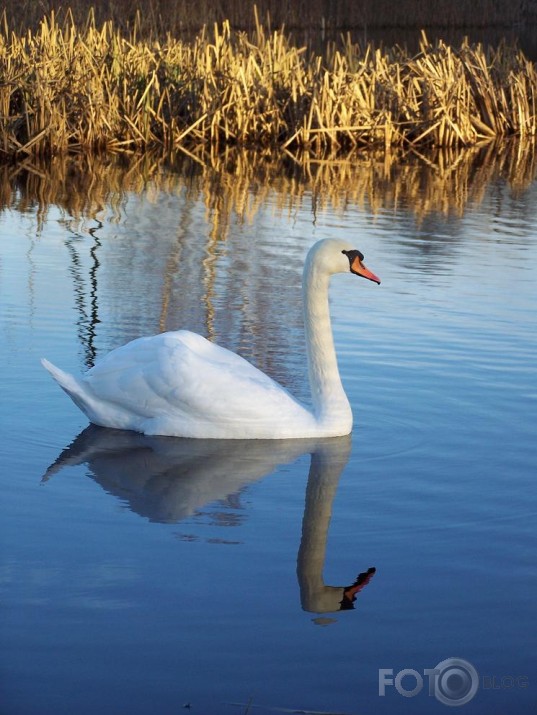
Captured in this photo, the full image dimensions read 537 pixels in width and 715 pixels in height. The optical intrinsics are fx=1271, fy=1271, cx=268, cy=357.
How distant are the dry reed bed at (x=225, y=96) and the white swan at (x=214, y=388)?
10.9 m

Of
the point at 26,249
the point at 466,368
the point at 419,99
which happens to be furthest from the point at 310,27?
the point at 466,368

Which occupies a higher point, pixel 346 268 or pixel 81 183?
pixel 346 268

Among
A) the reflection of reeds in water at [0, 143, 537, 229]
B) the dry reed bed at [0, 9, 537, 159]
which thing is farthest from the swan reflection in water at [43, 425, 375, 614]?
the dry reed bed at [0, 9, 537, 159]

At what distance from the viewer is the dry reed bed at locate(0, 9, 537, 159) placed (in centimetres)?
1673

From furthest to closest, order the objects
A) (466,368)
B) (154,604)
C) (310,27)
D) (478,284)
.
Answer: (310,27) → (478,284) → (466,368) → (154,604)

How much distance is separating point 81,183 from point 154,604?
11.6 metres

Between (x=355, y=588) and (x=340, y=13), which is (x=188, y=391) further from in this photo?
(x=340, y=13)

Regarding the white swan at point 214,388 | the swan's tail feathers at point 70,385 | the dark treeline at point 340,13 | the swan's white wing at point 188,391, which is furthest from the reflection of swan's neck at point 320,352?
the dark treeline at point 340,13

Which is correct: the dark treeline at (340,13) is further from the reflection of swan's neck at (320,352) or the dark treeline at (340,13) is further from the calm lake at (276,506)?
the reflection of swan's neck at (320,352)

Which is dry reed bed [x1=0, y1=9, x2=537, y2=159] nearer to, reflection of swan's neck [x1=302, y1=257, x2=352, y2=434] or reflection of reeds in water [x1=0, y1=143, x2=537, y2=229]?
reflection of reeds in water [x1=0, y1=143, x2=537, y2=229]

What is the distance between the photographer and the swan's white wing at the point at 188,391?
5816 mm

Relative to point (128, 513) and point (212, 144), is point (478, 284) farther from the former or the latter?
point (212, 144)

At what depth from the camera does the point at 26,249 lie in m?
10.6

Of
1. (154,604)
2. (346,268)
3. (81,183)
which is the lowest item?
(81,183)
